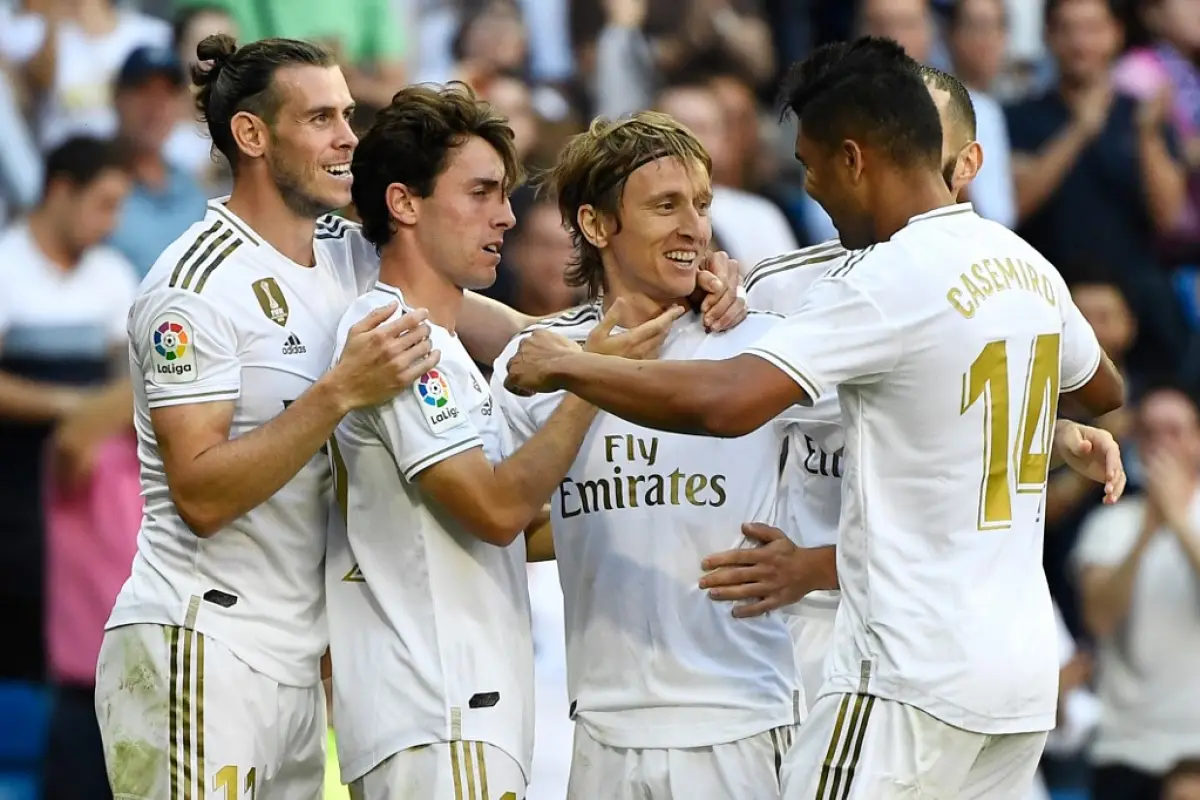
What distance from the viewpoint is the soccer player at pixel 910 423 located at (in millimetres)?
4469

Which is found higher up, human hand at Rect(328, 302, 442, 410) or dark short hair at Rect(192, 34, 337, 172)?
dark short hair at Rect(192, 34, 337, 172)

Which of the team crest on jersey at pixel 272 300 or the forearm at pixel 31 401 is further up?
the team crest on jersey at pixel 272 300

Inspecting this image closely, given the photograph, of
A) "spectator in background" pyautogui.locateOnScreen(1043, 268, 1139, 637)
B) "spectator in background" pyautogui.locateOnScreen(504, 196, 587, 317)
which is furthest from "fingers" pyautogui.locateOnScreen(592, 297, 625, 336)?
"spectator in background" pyautogui.locateOnScreen(1043, 268, 1139, 637)

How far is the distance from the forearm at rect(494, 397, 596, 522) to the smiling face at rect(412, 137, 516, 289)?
49 centimetres

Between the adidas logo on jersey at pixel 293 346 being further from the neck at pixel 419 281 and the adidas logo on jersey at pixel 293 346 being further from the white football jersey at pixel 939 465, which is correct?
A: the white football jersey at pixel 939 465

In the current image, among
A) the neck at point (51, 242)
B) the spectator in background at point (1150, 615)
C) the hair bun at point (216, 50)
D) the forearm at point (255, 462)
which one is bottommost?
the spectator in background at point (1150, 615)

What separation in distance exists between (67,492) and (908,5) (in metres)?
5.24

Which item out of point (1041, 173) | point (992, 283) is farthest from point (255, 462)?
point (1041, 173)

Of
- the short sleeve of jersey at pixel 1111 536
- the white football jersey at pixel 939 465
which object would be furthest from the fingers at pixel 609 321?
the short sleeve of jersey at pixel 1111 536

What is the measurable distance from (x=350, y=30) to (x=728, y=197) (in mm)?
2220

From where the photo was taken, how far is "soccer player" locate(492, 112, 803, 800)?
504 centimetres

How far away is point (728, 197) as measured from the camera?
33.7 feet

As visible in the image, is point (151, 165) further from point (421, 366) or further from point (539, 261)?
point (421, 366)

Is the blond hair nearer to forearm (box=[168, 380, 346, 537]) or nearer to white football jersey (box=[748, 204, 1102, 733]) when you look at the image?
white football jersey (box=[748, 204, 1102, 733])
